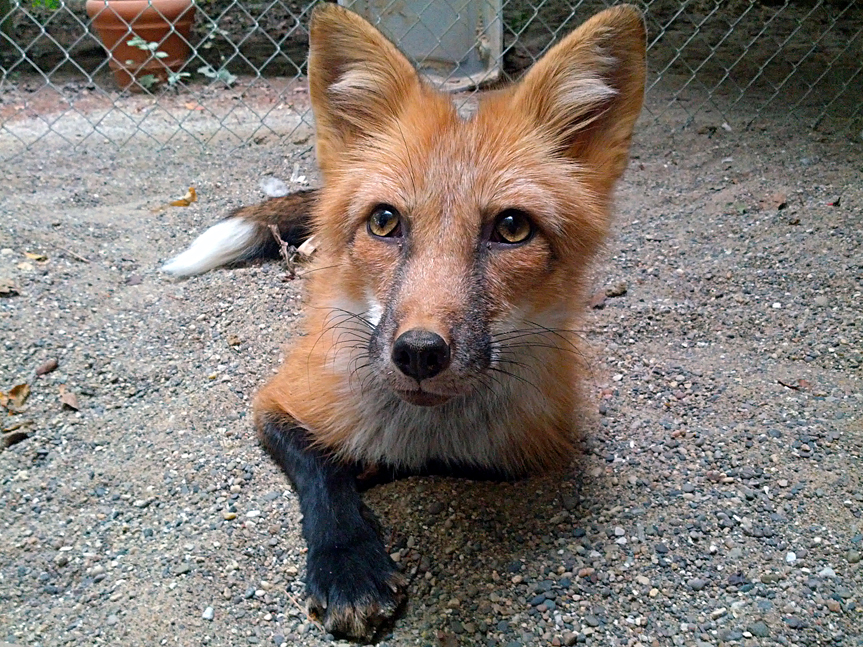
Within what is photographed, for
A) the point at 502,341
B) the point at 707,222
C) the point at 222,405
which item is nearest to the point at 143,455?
the point at 222,405

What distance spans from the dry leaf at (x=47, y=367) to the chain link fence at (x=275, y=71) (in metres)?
3.03

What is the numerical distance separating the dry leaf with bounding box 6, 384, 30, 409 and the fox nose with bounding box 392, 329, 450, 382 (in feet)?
6.11

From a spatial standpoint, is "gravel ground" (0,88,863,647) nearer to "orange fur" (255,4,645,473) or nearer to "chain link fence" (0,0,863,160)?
"orange fur" (255,4,645,473)

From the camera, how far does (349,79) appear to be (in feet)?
7.92

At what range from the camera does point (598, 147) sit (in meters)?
2.42

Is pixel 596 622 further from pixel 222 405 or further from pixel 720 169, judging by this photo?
pixel 720 169

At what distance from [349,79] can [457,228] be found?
0.75m

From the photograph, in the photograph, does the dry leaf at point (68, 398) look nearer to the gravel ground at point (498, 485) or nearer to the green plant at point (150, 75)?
the gravel ground at point (498, 485)

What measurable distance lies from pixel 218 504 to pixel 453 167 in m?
1.40

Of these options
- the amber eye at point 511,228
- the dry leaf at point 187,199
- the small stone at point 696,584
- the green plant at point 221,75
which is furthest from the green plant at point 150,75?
the small stone at point 696,584

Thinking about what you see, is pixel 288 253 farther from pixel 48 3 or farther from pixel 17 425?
pixel 48 3

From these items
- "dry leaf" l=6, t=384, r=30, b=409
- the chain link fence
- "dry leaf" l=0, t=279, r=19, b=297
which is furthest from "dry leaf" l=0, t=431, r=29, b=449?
the chain link fence

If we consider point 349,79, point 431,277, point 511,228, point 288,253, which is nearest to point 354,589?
point 431,277

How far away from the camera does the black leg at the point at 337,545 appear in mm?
1987
